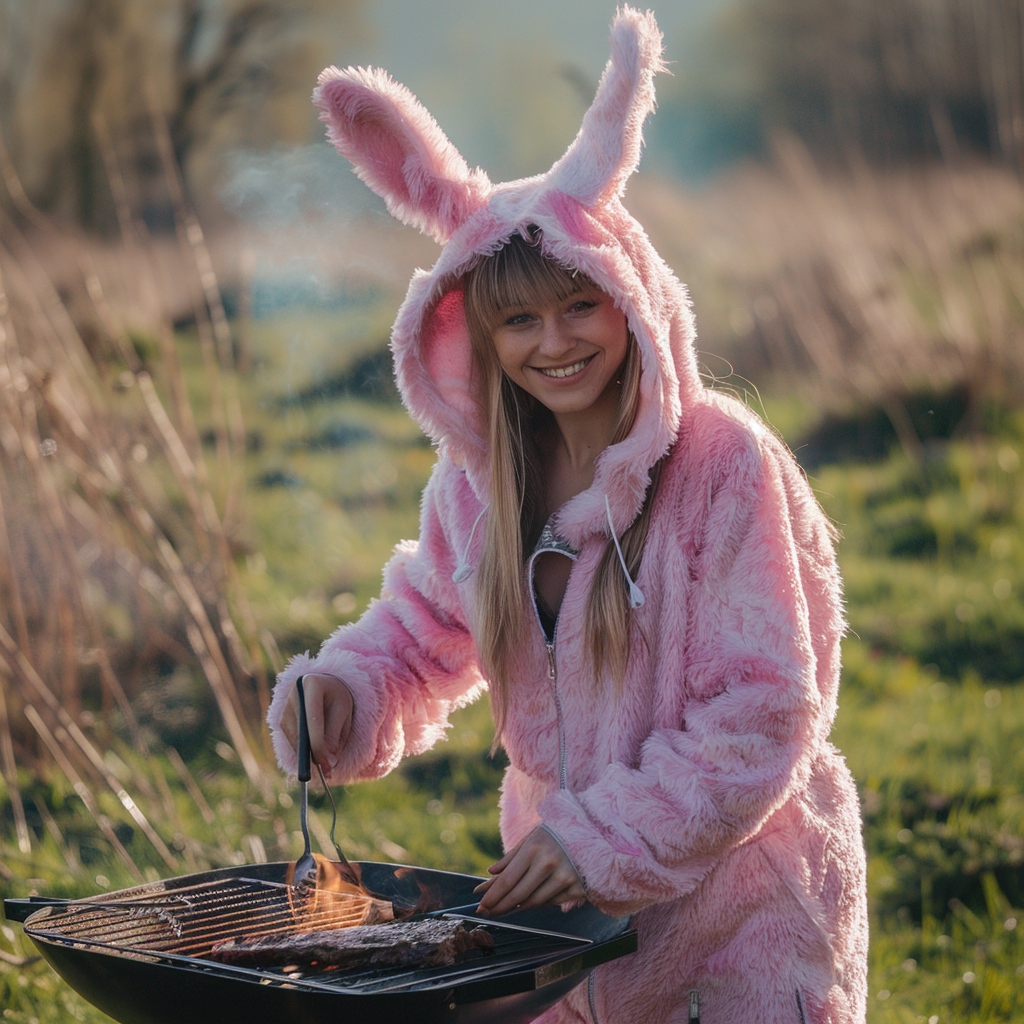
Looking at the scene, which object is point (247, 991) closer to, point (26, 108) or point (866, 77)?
point (26, 108)

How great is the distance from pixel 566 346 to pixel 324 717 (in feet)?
2.52

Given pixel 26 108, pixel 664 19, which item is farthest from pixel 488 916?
pixel 664 19

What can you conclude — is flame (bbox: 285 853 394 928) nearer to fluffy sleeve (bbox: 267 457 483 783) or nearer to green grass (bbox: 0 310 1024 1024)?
fluffy sleeve (bbox: 267 457 483 783)

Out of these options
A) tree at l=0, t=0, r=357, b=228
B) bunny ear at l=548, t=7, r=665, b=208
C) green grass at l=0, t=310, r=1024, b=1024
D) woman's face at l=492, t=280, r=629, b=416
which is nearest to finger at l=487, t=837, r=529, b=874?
woman's face at l=492, t=280, r=629, b=416

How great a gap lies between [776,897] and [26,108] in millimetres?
5601

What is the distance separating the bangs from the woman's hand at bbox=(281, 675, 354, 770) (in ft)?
2.37

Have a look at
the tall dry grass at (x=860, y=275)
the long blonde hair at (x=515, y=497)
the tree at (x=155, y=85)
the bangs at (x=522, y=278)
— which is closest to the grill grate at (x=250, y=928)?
the long blonde hair at (x=515, y=497)

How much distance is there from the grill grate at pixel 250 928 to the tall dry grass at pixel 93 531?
3.94 ft

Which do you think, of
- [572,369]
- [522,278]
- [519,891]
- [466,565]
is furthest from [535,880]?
[522,278]

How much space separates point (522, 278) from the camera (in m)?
1.66

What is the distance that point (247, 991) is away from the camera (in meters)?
1.19

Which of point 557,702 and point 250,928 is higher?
point 557,702

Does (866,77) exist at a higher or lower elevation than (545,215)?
higher

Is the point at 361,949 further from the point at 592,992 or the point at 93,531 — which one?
the point at 93,531
